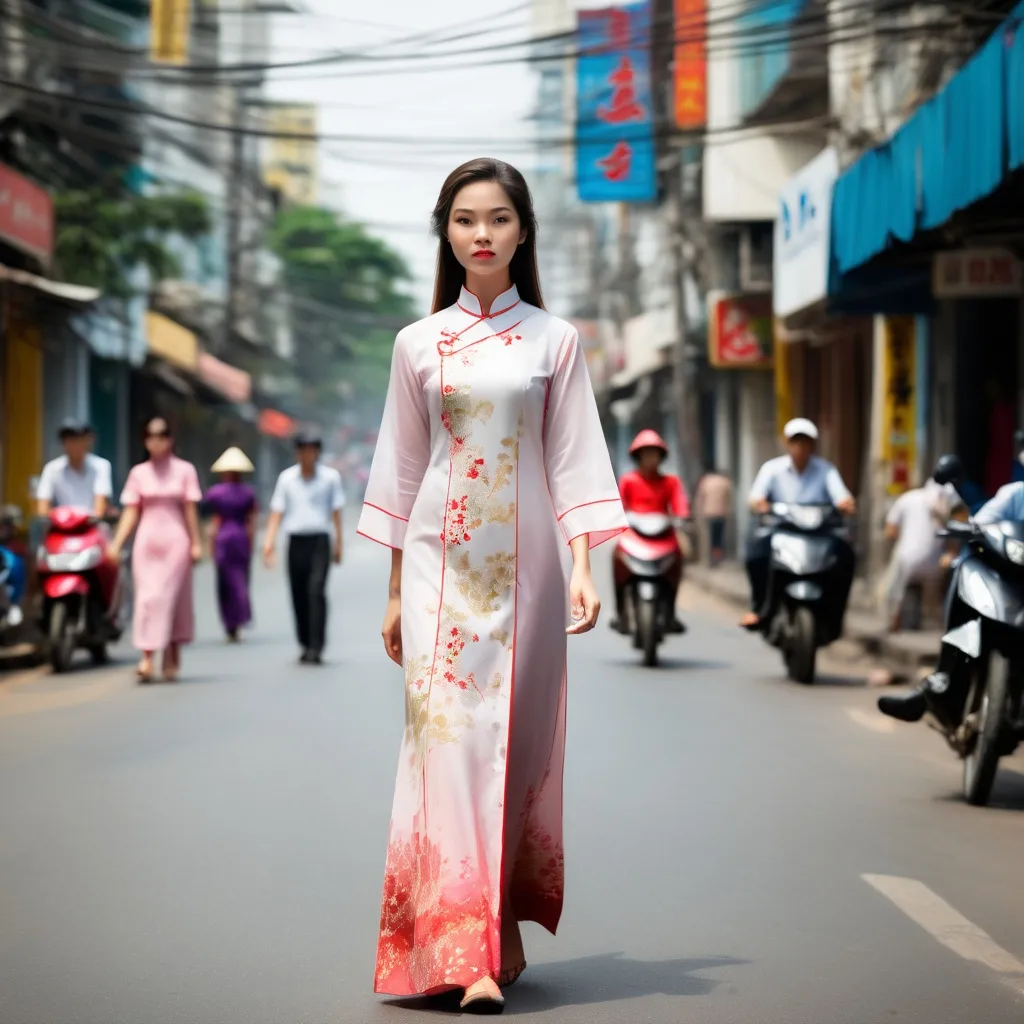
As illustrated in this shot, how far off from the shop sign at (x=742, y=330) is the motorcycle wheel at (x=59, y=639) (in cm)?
1868

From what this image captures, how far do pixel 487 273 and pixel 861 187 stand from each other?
11400mm

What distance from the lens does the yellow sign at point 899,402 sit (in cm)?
2028

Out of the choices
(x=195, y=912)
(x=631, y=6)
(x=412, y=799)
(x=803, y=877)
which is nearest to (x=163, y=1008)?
(x=412, y=799)

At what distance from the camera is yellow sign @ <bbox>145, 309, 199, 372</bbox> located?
122 ft

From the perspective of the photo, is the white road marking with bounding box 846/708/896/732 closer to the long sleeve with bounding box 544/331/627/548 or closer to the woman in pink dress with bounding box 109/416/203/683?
the woman in pink dress with bounding box 109/416/203/683

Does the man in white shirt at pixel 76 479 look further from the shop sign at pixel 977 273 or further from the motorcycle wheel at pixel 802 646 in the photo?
the shop sign at pixel 977 273

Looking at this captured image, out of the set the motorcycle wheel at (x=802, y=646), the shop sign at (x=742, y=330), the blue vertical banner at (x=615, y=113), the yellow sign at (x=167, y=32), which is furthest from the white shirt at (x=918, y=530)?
the shop sign at (x=742, y=330)

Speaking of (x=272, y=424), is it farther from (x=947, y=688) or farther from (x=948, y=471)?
(x=948, y=471)

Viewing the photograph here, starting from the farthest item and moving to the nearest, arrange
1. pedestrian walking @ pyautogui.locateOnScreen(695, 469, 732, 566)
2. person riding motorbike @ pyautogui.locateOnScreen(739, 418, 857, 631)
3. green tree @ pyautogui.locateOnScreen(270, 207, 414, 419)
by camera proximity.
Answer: green tree @ pyautogui.locateOnScreen(270, 207, 414, 419) → pedestrian walking @ pyautogui.locateOnScreen(695, 469, 732, 566) → person riding motorbike @ pyautogui.locateOnScreen(739, 418, 857, 631)

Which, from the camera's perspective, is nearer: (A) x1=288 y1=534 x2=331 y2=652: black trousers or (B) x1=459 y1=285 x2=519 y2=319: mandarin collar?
(B) x1=459 y1=285 x2=519 y2=319: mandarin collar

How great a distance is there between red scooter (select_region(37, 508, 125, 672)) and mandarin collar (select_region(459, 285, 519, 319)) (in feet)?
30.8

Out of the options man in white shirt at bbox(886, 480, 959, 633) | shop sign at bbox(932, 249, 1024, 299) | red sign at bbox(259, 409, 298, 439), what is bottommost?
man in white shirt at bbox(886, 480, 959, 633)

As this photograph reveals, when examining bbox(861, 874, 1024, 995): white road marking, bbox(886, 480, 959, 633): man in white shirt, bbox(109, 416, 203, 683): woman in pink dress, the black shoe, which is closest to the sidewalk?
bbox(886, 480, 959, 633): man in white shirt

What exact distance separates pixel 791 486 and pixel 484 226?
8.82 metres
